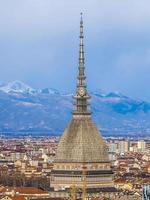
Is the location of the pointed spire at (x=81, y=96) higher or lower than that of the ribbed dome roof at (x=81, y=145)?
higher

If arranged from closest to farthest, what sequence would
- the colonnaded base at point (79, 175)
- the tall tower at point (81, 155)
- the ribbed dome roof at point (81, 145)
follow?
the colonnaded base at point (79, 175) < the tall tower at point (81, 155) < the ribbed dome roof at point (81, 145)

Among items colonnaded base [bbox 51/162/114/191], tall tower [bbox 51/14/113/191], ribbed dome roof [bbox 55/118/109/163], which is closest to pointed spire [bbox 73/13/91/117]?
tall tower [bbox 51/14/113/191]

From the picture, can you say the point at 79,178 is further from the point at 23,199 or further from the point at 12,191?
the point at 12,191

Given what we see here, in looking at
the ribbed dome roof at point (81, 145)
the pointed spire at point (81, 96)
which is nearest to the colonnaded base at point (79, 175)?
the ribbed dome roof at point (81, 145)

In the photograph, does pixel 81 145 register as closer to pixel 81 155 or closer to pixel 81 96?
pixel 81 155

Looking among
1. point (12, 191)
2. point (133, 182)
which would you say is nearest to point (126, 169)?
point (133, 182)

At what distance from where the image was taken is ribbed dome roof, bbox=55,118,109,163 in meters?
80.9

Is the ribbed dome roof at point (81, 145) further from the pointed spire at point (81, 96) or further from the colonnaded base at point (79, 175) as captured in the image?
the pointed spire at point (81, 96)

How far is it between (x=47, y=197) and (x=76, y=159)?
9.31 feet

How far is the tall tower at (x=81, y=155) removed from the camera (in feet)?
264

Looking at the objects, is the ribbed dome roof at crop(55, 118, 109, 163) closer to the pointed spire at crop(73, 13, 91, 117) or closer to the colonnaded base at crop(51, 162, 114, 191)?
the colonnaded base at crop(51, 162, 114, 191)

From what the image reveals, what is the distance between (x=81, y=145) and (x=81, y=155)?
0.59 meters

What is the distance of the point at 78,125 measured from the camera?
82000 millimetres

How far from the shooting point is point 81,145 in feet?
266
